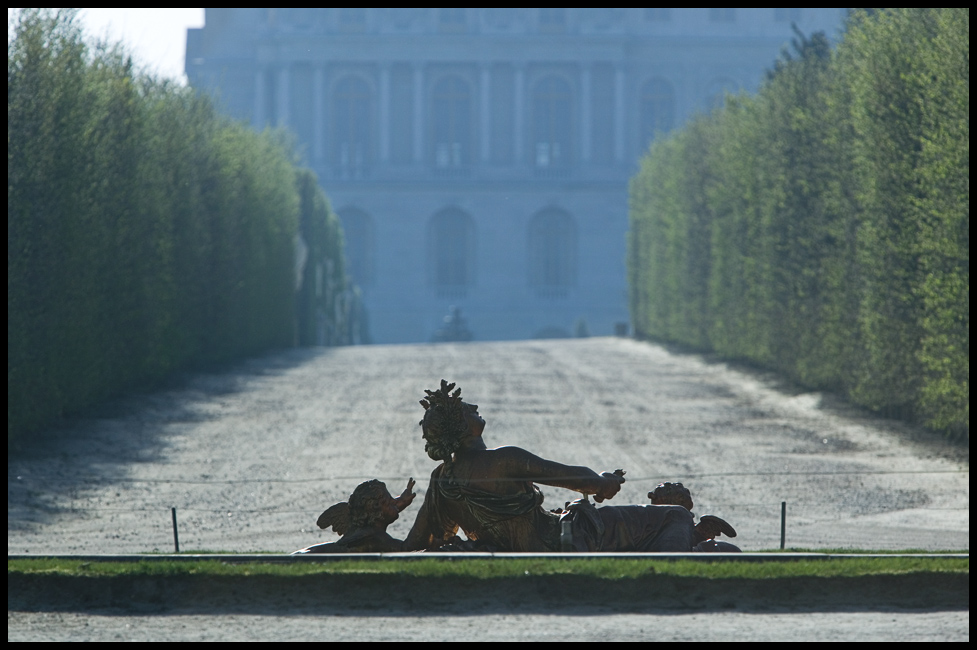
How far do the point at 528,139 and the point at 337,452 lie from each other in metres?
68.6

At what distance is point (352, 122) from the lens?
84188 millimetres

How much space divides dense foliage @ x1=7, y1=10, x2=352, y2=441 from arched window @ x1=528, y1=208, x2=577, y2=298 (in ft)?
155

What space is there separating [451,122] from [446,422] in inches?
3075

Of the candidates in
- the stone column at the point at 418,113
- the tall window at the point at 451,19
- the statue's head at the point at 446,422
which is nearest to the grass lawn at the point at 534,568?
the statue's head at the point at 446,422

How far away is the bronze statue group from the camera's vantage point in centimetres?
732

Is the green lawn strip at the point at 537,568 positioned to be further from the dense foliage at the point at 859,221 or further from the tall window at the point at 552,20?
the tall window at the point at 552,20

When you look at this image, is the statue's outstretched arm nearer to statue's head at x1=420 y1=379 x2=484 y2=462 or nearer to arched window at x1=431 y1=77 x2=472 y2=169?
statue's head at x1=420 y1=379 x2=484 y2=462

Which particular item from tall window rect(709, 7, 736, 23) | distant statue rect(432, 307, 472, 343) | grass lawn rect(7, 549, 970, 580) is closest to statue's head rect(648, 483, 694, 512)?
grass lawn rect(7, 549, 970, 580)

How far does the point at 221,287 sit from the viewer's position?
29562 mm

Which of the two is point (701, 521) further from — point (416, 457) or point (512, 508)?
point (416, 457)

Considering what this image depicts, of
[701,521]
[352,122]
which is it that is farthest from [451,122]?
[701,521]

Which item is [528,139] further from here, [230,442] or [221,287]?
[230,442]

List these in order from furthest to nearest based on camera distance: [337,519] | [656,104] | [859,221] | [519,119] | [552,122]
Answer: [656,104] < [552,122] < [519,119] < [859,221] < [337,519]

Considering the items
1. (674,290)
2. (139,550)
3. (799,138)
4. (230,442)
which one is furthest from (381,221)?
(139,550)
